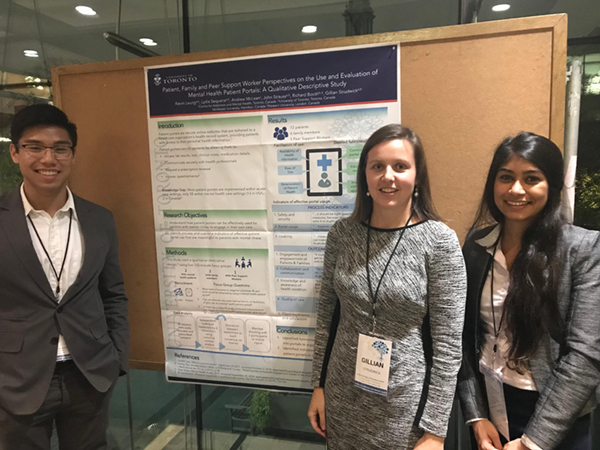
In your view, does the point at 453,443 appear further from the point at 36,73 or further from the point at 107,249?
the point at 36,73

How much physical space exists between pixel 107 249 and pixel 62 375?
46cm

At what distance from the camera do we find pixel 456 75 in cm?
134

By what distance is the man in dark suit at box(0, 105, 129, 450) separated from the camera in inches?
49.0

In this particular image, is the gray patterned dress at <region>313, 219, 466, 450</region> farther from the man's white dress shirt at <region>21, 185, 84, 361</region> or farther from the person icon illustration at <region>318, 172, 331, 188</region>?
the man's white dress shirt at <region>21, 185, 84, 361</region>

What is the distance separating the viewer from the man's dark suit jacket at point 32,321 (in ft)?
4.06

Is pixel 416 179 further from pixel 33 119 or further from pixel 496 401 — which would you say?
pixel 33 119

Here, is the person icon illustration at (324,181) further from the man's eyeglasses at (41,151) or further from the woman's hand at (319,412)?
the man's eyeglasses at (41,151)

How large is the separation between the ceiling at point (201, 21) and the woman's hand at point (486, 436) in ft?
5.08

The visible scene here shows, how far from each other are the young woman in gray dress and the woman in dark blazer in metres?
0.13

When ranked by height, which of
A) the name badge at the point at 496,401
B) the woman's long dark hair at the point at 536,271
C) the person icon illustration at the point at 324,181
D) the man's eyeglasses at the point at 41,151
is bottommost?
the name badge at the point at 496,401

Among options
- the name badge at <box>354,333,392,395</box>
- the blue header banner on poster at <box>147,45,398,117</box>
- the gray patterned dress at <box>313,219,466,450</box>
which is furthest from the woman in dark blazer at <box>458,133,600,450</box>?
the blue header banner on poster at <box>147,45,398,117</box>

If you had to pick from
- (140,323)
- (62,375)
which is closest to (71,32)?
(140,323)

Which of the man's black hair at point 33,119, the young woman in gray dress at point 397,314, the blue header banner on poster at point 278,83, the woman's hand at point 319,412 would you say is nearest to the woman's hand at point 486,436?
the young woman in gray dress at point 397,314

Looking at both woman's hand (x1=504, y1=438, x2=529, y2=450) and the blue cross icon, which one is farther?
the blue cross icon
